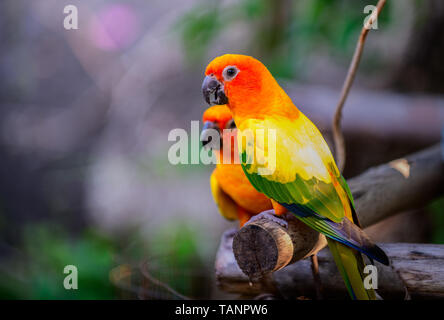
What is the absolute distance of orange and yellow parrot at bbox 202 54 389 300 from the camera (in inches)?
31.7

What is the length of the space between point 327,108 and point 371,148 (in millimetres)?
362

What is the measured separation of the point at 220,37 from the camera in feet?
9.59

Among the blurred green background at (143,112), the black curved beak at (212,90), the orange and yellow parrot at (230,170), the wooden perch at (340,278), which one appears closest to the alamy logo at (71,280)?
the blurred green background at (143,112)

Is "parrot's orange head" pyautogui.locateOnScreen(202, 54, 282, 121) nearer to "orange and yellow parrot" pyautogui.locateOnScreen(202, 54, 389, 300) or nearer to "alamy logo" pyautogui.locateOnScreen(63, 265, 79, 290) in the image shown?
"orange and yellow parrot" pyautogui.locateOnScreen(202, 54, 389, 300)

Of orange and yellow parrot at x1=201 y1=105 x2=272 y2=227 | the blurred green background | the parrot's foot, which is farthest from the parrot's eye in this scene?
the blurred green background

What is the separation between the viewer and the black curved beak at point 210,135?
3.38 feet

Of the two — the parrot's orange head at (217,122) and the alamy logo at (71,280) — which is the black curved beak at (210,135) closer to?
the parrot's orange head at (217,122)

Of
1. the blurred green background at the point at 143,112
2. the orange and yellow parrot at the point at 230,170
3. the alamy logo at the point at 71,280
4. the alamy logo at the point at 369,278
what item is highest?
the blurred green background at the point at 143,112

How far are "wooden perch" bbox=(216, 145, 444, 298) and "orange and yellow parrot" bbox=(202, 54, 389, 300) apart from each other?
7cm

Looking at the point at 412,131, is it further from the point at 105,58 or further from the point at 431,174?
the point at 105,58

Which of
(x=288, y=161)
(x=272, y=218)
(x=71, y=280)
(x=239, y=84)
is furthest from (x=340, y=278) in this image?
(x=71, y=280)

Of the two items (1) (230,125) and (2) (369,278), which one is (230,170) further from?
(2) (369,278)

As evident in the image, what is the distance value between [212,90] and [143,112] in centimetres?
223

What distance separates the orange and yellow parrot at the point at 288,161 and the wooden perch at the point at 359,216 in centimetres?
7
